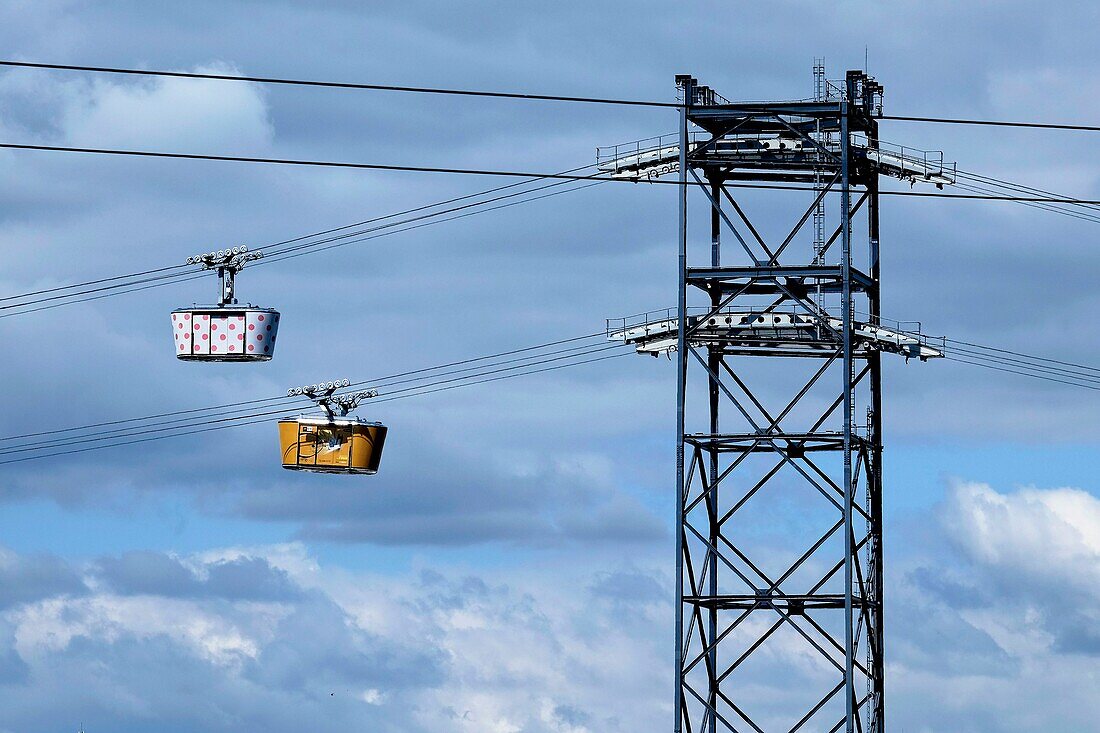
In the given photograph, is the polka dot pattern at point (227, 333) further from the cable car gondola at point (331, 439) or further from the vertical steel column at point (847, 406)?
the vertical steel column at point (847, 406)

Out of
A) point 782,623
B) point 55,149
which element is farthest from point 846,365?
point 55,149

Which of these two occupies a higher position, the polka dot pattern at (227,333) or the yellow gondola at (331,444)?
the polka dot pattern at (227,333)

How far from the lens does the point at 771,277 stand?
259ft

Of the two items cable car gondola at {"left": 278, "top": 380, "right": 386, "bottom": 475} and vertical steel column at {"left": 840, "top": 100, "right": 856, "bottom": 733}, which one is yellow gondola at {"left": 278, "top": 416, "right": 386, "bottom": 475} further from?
vertical steel column at {"left": 840, "top": 100, "right": 856, "bottom": 733}

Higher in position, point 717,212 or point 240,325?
point 717,212

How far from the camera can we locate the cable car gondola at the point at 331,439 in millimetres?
75500

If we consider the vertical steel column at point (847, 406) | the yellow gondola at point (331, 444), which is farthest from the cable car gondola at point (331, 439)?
the vertical steel column at point (847, 406)

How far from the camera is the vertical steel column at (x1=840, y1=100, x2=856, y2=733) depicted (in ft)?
255

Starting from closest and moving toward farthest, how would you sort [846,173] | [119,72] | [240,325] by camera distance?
[119,72], [240,325], [846,173]

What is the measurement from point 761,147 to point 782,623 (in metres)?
16.3

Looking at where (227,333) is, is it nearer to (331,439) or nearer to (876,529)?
(331,439)

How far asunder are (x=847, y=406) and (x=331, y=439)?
1748cm

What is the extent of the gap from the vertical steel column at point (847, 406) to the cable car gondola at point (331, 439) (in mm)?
15655

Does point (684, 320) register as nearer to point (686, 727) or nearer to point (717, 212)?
point (717, 212)
